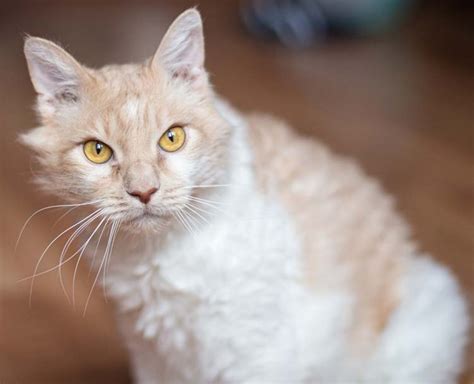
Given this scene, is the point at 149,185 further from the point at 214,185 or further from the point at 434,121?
the point at 434,121

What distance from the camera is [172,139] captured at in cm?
108

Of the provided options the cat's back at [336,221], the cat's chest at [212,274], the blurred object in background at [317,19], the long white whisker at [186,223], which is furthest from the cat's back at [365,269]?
the blurred object in background at [317,19]

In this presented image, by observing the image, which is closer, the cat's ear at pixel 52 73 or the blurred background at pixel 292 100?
the cat's ear at pixel 52 73

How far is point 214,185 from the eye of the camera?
1.13 m

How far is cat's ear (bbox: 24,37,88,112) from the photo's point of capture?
3.36 feet

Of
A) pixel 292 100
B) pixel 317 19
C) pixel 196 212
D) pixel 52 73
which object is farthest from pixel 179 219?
pixel 317 19

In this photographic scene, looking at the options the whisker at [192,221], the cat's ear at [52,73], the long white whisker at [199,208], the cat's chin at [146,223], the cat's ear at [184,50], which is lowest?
the cat's chin at [146,223]

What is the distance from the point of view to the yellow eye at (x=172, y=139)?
1064mm

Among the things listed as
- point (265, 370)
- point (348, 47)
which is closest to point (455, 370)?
point (265, 370)

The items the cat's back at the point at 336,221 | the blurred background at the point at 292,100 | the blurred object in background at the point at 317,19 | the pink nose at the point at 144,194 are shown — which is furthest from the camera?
the blurred object in background at the point at 317,19

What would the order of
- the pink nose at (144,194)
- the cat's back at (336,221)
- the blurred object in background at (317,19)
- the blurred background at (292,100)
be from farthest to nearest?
the blurred object in background at (317,19), the blurred background at (292,100), the cat's back at (336,221), the pink nose at (144,194)

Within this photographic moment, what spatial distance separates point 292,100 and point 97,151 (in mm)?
1723

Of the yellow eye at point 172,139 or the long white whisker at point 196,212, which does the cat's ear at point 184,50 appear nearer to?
the yellow eye at point 172,139

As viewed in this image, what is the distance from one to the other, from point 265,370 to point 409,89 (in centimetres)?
170
